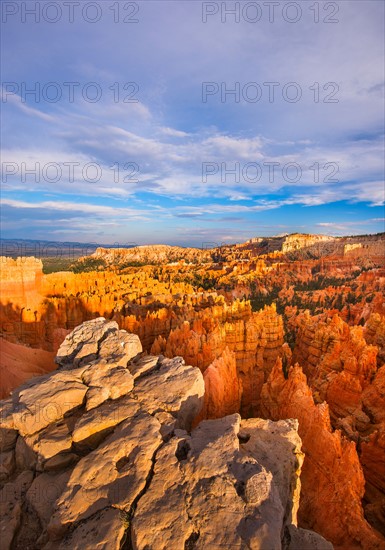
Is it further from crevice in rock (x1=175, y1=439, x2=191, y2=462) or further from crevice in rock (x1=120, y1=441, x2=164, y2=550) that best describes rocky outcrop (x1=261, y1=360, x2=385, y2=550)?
crevice in rock (x1=120, y1=441, x2=164, y2=550)

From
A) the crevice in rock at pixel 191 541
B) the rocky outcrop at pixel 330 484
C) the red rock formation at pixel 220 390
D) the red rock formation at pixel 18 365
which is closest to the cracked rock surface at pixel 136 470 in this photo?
the crevice in rock at pixel 191 541

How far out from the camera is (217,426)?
21.3 ft

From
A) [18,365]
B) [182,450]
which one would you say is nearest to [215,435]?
[182,450]

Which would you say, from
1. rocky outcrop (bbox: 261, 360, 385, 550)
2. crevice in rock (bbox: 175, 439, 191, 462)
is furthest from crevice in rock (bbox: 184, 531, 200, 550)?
rocky outcrop (bbox: 261, 360, 385, 550)

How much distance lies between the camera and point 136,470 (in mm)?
5234

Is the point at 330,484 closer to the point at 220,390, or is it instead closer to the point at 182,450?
the point at 220,390

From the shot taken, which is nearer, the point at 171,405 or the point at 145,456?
the point at 145,456

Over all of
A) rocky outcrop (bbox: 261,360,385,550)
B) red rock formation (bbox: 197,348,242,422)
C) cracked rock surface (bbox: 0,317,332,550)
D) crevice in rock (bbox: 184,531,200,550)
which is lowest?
rocky outcrop (bbox: 261,360,385,550)

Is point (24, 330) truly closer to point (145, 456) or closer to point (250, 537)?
point (145, 456)

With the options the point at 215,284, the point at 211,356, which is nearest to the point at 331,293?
the point at 215,284

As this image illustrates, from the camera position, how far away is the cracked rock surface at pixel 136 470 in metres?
4.47

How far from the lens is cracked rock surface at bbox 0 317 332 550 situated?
4.47 metres

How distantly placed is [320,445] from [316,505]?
1.60 metres

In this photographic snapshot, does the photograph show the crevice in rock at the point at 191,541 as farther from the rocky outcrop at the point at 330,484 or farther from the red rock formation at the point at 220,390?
the rocky outcrop at the point at 330,484
